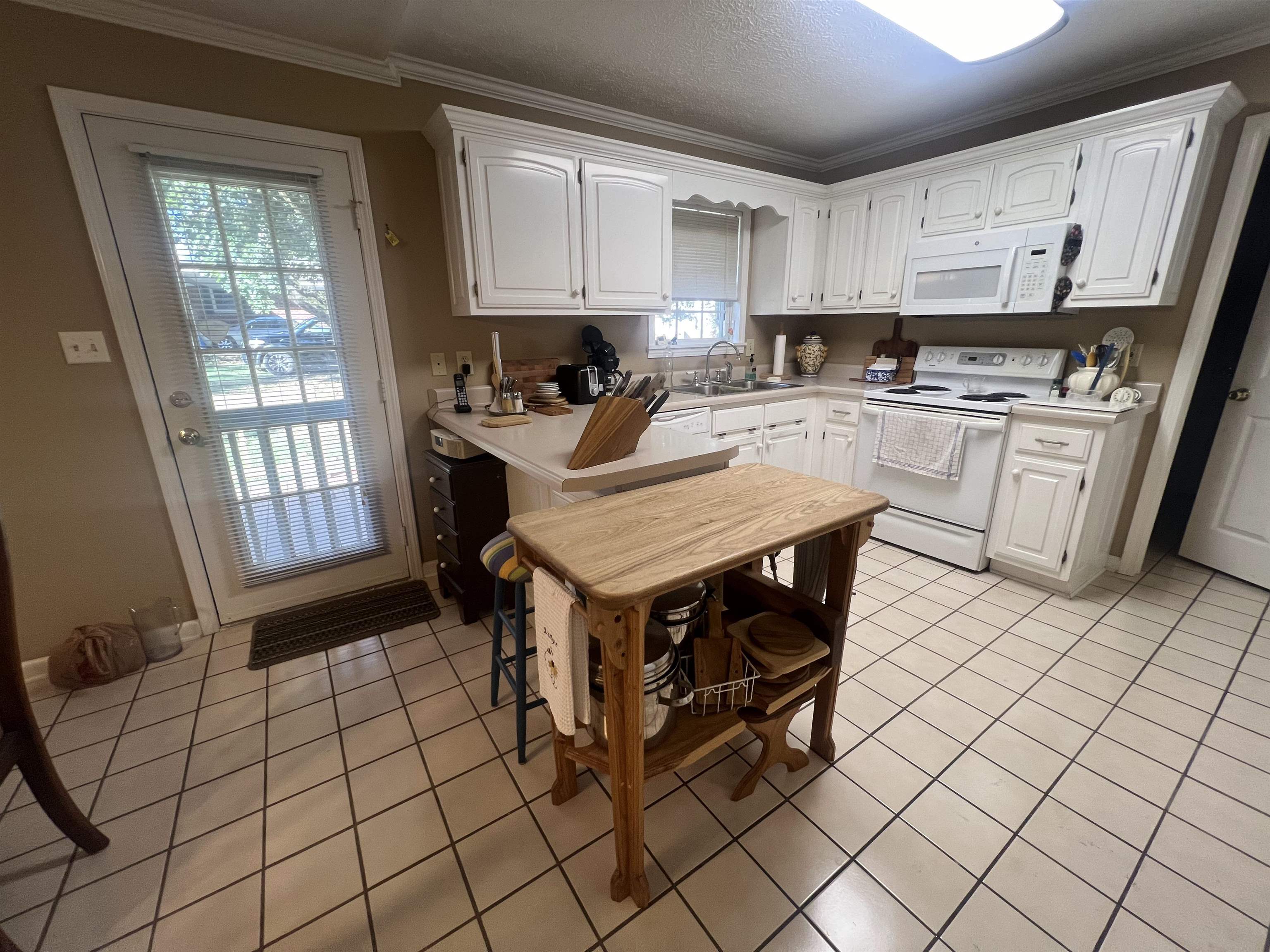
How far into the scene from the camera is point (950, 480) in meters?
2.73

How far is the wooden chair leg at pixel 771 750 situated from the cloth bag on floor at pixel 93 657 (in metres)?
2.44

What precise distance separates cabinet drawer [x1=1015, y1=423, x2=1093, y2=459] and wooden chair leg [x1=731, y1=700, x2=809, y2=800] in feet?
6.49

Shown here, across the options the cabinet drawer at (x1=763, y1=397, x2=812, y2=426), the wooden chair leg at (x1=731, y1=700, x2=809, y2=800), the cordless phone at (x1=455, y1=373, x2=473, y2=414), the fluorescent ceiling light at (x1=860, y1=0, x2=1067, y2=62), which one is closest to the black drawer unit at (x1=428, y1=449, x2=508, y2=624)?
the cordless phone at (x1=455, y1=373, x2=473, y2=414)

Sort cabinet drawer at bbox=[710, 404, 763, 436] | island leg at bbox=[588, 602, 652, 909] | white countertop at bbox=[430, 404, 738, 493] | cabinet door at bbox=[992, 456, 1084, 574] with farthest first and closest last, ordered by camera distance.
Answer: cabinet drawer at bbox=[710, 404, 763, 436]
cabinet door at bbox=[992, 456, 1084, 574]
white countertop at bbox=[430, 404, 738, 493]
island leg at bbox=[588, 602, 652, 909]

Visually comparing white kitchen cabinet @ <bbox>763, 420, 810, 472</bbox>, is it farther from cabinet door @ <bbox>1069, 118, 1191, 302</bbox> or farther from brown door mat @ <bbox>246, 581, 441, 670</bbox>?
brown door mat @ <bbox>246, 581, 441, 670</bbox>

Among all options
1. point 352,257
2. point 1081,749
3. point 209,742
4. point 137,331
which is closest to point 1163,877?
point 1081,749

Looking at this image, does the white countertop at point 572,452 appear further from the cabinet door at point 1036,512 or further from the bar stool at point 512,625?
the cabinet door at point 1036,512

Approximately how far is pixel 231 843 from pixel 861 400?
3.49 m

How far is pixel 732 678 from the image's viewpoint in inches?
52.3

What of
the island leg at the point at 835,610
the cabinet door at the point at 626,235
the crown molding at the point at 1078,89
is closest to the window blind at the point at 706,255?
the cabinet door at the point at 626,235

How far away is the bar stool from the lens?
155cm

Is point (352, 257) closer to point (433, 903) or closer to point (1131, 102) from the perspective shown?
point (433, 903)

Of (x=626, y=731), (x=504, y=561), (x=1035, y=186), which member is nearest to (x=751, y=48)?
(x=1035, y=186)

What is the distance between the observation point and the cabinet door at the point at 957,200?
8.98ft
